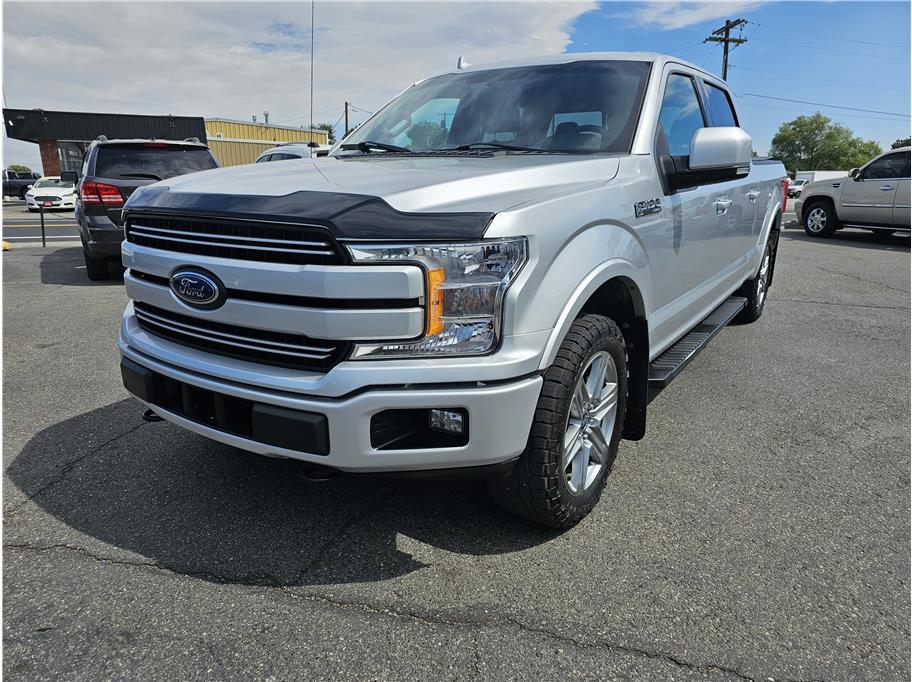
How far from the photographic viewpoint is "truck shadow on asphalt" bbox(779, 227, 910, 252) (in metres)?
13.4

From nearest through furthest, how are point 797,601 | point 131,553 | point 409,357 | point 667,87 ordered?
point 409,357 → point 797,601 → point 131,553 → point 667,87

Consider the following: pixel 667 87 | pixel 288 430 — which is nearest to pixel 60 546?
pixel 288 430

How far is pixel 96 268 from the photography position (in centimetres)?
856

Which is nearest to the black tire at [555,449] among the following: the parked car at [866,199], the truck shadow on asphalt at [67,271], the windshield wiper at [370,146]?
the windshield wiper at [370,146]

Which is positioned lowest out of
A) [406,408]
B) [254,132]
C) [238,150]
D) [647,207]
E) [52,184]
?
[406,408]

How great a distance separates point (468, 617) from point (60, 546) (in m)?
1.58

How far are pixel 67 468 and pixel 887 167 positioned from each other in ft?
49.0

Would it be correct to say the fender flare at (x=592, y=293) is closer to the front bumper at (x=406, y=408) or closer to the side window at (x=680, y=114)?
the front bumper at (x=406, y=408)

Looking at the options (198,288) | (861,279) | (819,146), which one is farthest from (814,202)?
(819,146)

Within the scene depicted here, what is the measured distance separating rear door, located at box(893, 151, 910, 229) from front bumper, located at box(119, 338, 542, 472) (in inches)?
543

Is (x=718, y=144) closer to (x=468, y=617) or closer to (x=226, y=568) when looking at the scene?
(x=468, y=617)

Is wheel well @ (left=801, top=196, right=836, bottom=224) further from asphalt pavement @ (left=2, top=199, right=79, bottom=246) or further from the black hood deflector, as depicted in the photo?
asphalt pavement @ (left=2, top=199, right=79, bottom=246)

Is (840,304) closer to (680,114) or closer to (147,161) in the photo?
(680,114)

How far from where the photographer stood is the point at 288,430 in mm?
2115
